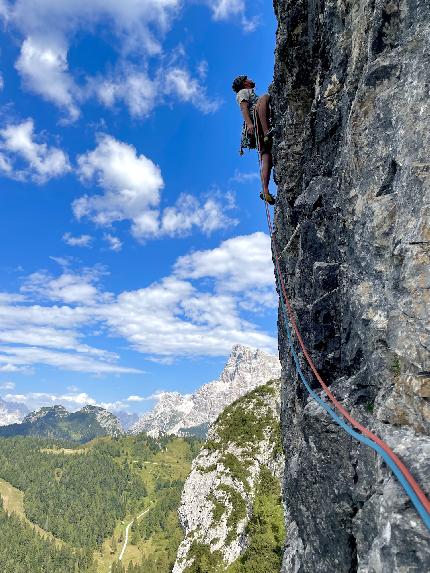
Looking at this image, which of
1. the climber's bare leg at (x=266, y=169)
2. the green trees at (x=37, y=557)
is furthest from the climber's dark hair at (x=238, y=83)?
the green trees at (x=37, y=557)

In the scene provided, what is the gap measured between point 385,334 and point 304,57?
9.93 m

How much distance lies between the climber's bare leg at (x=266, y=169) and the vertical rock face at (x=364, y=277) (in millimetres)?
3071

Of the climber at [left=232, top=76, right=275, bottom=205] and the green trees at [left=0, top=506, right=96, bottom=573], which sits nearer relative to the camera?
the climber at [left=232, top=76, right=275, bottom=205]

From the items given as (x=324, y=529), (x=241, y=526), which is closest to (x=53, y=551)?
(x=241, y=526)

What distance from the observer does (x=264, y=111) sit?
16.2 m

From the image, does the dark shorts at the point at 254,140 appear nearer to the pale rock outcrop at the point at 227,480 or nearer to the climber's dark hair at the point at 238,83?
the climber's dark hair at the point at 238,83

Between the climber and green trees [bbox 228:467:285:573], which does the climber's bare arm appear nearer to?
the climber

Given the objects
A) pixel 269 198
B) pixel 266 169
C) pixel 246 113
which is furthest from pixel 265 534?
pixel 246 113

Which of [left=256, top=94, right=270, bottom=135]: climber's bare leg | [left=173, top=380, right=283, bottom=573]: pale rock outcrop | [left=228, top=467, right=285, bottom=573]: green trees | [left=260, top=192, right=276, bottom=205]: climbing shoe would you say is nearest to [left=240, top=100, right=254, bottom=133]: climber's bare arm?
[left=256, top=94, right=270, bottom=135]: climber's bare leg

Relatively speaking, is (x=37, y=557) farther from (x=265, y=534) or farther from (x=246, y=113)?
(x=246, y=113)

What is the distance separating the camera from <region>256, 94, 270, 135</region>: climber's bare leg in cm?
1612

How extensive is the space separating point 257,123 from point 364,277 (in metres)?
10.0

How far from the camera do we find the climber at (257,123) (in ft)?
52.4

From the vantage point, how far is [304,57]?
13.3 metres
